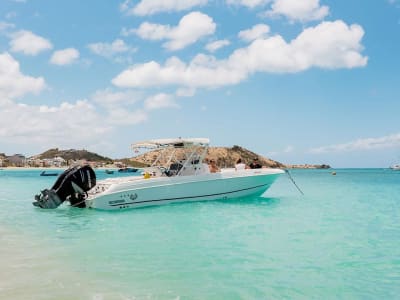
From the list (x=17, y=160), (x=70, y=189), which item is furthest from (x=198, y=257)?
(x=17, y=160)

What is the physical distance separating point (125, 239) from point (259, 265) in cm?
413

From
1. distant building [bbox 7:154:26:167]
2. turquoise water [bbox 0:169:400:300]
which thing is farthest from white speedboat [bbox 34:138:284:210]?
distant building [bbox 7:154:26:167]

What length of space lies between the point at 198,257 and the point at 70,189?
9.54 meters

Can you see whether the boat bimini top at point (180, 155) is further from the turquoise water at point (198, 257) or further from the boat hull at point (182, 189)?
the turquoise water at point (198, 257)

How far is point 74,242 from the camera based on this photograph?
10172mm

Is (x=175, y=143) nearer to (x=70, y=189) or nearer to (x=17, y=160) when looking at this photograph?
(x=70, y=189)

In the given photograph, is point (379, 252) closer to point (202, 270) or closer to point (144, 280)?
point (202, 270)

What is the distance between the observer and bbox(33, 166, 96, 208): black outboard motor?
16.3 m

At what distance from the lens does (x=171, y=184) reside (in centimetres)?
1795

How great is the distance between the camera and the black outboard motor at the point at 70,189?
53.4 ft

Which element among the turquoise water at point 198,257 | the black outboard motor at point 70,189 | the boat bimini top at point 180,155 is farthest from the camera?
the boat bimini top at point 180,155

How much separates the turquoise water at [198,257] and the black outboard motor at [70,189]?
1.27 meters

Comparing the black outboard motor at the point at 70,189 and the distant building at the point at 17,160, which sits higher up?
the distant building at the point at 17,160

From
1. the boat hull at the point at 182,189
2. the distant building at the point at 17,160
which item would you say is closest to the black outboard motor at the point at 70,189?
the boat hull at the point at 182,189
